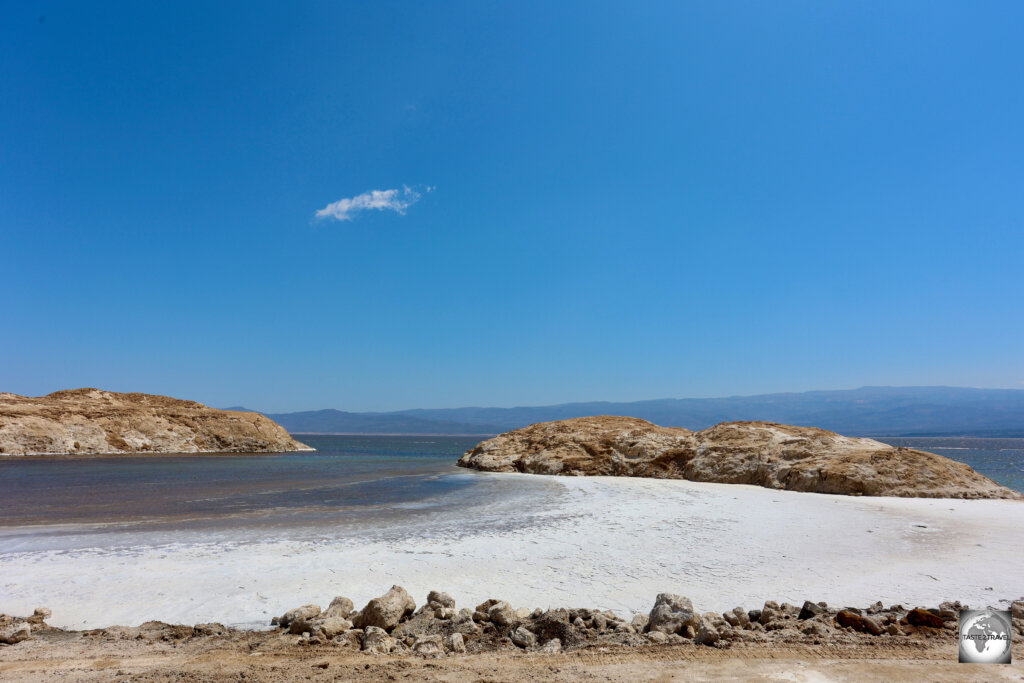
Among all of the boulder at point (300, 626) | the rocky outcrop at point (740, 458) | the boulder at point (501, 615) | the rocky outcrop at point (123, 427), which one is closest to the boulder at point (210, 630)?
the boulder at point (300, 626)

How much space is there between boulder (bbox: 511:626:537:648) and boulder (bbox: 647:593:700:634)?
49.4 inches

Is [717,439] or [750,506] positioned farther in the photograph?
[717,439]

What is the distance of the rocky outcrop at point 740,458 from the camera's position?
18.1 m

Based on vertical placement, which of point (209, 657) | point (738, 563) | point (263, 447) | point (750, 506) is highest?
point (209, 657)

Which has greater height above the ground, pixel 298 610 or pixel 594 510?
pixel 298 610

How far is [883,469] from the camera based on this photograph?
61.4 ft

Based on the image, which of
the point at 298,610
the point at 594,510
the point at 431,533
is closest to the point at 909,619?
the point at 298,610

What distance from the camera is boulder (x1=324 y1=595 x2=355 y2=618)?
5543 millimetres

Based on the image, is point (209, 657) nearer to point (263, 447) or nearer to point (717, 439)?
point (717, 439)

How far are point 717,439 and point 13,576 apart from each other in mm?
27317

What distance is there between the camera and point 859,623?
5.16 metres

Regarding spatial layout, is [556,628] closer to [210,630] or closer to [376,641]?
[376,641]

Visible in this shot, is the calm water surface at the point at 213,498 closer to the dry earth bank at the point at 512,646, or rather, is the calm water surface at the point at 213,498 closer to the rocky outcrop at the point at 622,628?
the dry earth bank at the point at 512,646

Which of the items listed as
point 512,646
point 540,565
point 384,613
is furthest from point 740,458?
point 384,613
